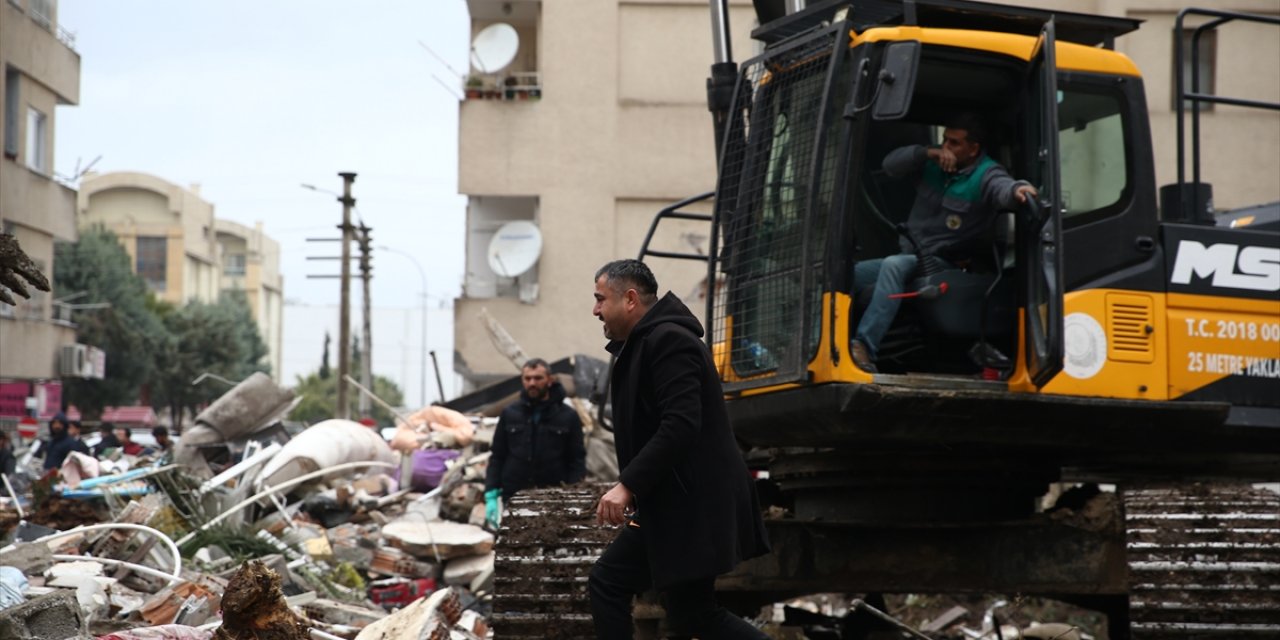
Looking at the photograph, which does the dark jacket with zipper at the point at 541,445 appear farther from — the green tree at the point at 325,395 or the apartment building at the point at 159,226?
the apartment building at the point at 159,226

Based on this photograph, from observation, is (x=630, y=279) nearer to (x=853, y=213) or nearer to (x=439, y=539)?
(x=853, y=213)

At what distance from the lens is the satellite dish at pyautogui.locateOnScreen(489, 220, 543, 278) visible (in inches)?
1275

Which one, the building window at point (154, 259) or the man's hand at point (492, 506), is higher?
the building window at point (154, 259)

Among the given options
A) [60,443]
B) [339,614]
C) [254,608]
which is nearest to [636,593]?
[254,608]

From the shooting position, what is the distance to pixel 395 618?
820 cm

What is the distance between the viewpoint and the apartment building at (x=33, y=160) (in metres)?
35.3

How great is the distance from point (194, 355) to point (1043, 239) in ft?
235

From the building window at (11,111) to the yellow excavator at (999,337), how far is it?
2996cm

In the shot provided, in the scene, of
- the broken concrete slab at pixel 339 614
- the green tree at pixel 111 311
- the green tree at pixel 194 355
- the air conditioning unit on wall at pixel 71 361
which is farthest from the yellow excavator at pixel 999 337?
Result: the green tree at pixel 194 355

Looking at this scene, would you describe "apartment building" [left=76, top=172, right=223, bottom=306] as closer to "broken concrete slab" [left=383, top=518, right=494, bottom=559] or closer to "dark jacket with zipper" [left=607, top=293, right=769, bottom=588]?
"broken concrete slab" [left=383, top=518, right=494, bottom=559]

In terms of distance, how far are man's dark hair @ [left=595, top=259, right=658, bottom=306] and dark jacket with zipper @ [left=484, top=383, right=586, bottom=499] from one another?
5.29 metres

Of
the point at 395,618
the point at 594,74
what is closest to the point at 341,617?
the point at 395,618

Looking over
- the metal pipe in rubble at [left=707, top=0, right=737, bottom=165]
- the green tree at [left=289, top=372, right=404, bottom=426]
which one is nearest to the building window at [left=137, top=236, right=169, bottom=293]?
the green tree at [left=289, top=372, right=404, bottom=426]

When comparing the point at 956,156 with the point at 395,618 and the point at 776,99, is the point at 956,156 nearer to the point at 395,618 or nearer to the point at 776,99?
Result: the point at 776,99
